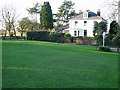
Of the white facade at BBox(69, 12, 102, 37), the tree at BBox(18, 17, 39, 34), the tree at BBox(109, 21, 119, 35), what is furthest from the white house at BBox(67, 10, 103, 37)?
the tree at BBox(109, 21, 119, 35)

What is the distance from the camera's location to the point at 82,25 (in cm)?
5769

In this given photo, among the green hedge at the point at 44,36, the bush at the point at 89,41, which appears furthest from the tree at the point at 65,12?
the bush at the point at 89,41

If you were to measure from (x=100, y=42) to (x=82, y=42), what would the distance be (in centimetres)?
462

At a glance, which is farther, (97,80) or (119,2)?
(119,2)

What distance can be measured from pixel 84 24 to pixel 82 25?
0.49 meters

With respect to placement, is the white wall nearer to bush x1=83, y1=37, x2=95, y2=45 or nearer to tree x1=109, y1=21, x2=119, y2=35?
bush x1=83, y1=37, x2=95, y2=45

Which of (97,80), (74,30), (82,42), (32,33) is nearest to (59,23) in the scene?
(74,30)

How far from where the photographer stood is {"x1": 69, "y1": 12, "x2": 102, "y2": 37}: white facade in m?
56.4

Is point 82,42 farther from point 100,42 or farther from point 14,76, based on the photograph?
point 14,76

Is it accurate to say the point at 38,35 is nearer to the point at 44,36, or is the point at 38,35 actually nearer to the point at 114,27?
the point at 44,36

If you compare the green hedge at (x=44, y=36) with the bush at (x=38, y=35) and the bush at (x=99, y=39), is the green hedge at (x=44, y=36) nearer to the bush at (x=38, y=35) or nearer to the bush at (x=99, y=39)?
the bush at (x=38, y=35)

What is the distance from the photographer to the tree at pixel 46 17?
5938 cm

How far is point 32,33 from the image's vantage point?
4747 cm

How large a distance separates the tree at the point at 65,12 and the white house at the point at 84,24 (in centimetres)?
1175
